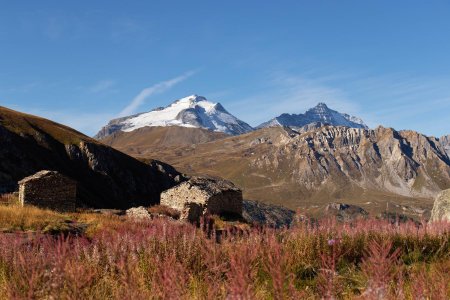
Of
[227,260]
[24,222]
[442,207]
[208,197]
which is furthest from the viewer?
[208,197]

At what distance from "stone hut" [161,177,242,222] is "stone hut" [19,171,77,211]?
7.42 m

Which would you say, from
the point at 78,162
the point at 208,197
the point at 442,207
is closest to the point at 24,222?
the point at 208,197

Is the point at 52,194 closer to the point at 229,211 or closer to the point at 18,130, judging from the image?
the point at 229,211

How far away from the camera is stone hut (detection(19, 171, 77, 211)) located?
2962cm

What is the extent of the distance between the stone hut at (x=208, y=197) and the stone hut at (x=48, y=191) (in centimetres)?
742

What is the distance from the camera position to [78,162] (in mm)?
100500

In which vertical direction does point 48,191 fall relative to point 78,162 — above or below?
below

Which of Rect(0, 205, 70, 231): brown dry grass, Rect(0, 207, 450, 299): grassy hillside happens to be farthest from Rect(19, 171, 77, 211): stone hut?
Rect(0, 207, 450, 299): grassy hillside

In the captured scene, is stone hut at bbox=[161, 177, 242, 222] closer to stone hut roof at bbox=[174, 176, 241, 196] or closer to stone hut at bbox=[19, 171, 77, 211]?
stone hut roof at bbox=[174, 176, 241, 196]

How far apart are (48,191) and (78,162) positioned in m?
72.7

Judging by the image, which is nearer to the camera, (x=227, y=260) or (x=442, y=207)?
(x=227, y=260)

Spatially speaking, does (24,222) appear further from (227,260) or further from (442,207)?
(442,207)

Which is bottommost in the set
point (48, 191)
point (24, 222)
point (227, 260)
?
point (24, 222)

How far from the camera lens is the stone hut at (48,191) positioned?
29625 millimetres
